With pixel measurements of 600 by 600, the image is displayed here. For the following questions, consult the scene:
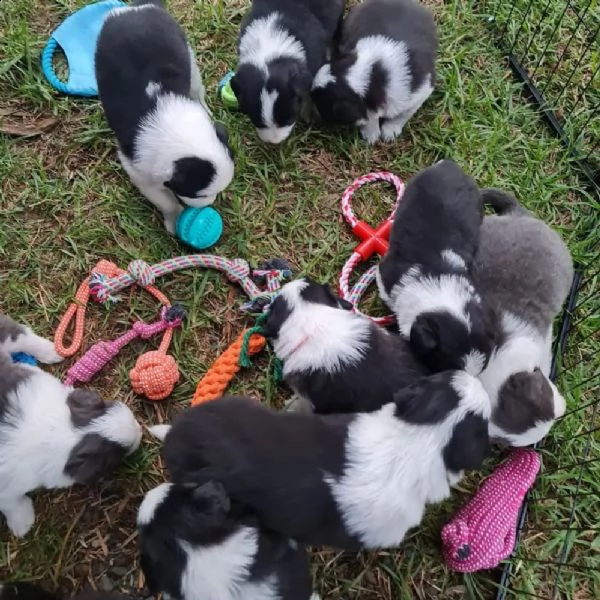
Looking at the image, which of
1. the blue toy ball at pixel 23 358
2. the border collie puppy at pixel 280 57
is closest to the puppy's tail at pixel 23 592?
the blue toy ball at pixel 23 358

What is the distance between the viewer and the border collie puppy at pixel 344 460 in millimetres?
2619

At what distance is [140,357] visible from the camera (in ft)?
11.1

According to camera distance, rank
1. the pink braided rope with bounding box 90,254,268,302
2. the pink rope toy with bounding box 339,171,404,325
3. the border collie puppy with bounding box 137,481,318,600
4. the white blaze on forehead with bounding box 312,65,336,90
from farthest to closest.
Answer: the white blaze on forehead with bounding box 312,65,336,90 → the pink rope toy with bounding box 339,171,404,325 → the pink braided rope with bounding box 90,254,268,302 → the border collie puppy with bounding box 137,481,318,600

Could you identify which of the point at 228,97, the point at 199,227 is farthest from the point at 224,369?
the point at 228,97

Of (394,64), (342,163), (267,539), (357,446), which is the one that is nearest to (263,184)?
(342,163)

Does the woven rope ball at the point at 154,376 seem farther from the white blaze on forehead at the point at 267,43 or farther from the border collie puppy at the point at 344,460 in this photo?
the white blaze on forehead at the point at 267,43

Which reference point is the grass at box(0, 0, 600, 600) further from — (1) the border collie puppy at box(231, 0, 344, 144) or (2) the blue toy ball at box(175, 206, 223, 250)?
(1) the border collie puppy at box(231, 0, 344, 144)

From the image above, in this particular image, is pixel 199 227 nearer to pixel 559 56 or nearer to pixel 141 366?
pixel 141 366

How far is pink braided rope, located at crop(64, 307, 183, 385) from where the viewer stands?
11.0ft

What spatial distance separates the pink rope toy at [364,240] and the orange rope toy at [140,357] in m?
0.91

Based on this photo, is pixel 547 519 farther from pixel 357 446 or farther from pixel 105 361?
pixel 105 361

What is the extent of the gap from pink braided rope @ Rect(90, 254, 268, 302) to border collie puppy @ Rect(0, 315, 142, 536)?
2.16ft

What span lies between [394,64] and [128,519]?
2831mm

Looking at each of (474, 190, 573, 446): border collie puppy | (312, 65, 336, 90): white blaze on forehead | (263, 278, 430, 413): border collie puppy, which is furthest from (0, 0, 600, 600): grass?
(263, 278, 430, 413): border collie puppy
